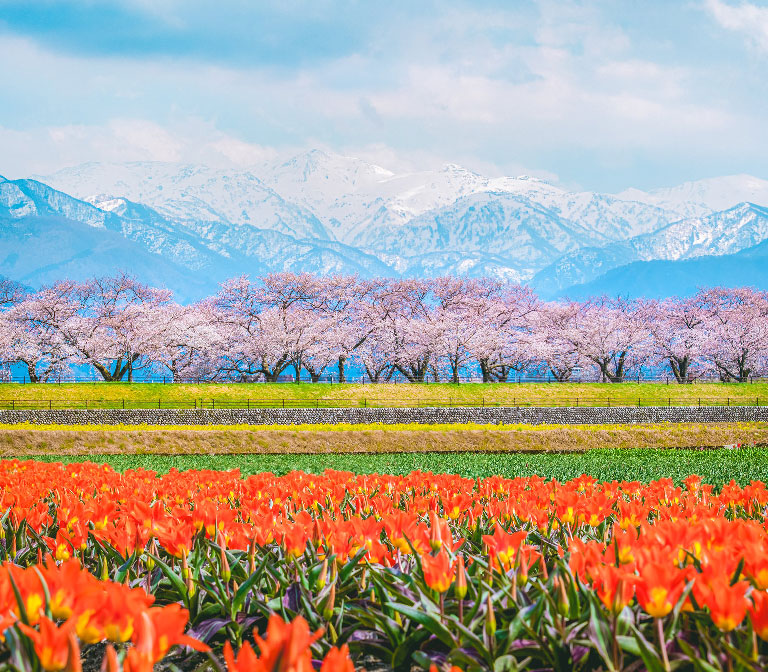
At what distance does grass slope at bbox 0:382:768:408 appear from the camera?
34.9 metres

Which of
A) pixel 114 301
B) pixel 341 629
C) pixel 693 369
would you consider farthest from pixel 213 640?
pixel 693 369

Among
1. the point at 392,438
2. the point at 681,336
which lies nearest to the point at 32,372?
the point at 392,438

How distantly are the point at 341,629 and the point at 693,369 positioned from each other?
58530 mm

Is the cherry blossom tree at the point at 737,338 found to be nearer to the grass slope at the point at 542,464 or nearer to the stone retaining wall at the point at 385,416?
the stone retaining wall at the point at 385,416

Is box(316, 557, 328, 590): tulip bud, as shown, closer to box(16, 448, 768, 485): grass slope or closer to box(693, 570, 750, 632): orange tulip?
box(693, 570, 750, 632): orange tulip

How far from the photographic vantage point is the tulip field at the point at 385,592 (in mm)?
1786

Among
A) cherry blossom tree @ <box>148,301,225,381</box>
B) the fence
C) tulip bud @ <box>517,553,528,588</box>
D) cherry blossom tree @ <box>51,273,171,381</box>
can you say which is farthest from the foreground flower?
cherry blossom tree @ <box>51,273,171,381</box>

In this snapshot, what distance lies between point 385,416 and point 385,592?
81.6 feet

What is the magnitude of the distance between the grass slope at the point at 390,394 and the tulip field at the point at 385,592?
30.4 meters

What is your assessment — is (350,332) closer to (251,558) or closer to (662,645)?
(251,558)

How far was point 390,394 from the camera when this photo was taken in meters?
38.0

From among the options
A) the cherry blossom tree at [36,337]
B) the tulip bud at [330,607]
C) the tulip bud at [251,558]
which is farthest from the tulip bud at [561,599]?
the cherry blossom tree at [36,337]

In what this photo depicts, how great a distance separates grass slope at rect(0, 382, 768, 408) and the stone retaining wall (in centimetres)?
602

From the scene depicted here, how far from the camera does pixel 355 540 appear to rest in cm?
299
